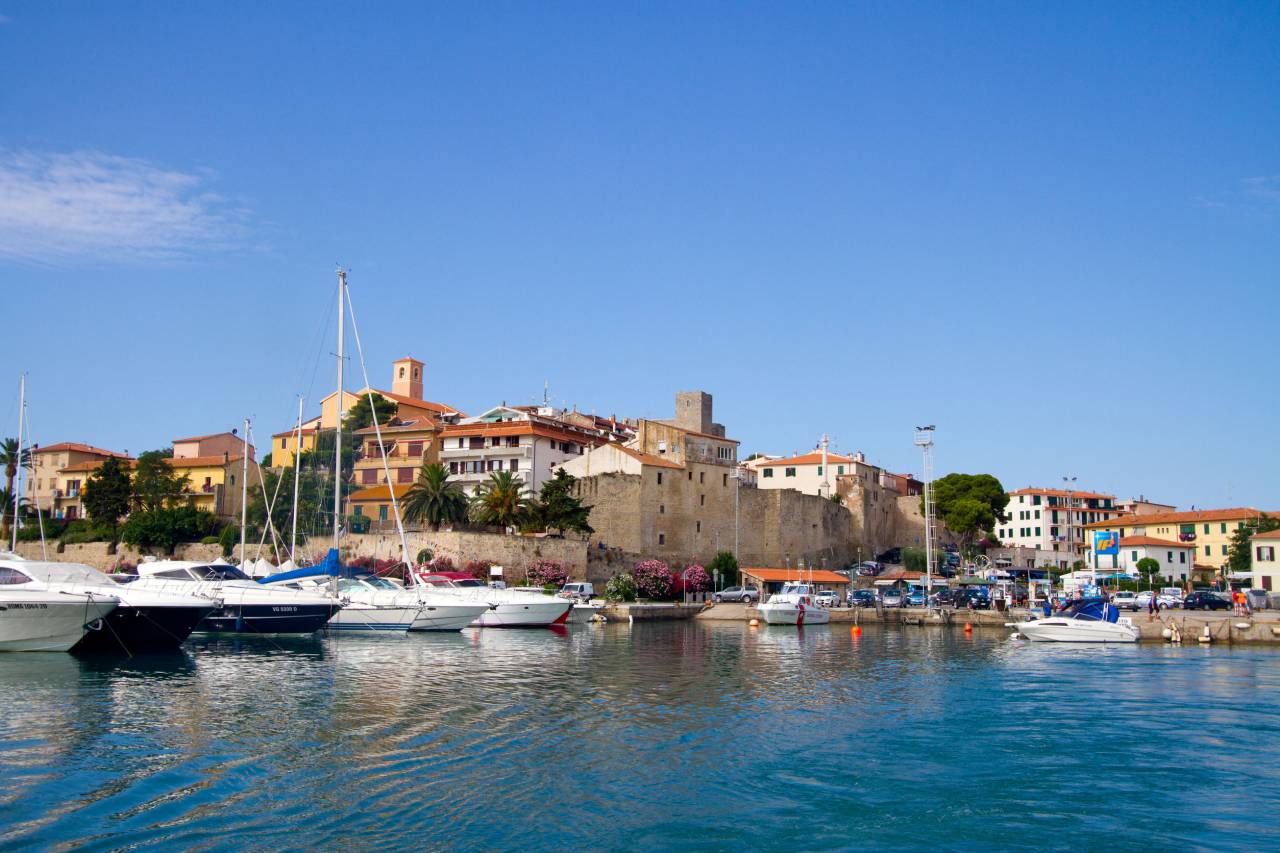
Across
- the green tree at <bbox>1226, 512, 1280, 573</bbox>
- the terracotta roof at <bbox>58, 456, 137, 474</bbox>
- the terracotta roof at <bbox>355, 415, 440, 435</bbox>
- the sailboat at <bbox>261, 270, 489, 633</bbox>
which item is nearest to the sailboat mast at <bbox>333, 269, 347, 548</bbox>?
the sailboat at <bbox>261, 270, 489, 633</bbox>

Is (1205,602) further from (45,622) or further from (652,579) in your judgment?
(45,622)

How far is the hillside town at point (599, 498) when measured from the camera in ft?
182

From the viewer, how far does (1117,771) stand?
51.1ft

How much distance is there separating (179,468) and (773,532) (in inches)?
1642

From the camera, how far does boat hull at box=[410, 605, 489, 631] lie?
37.0 meters

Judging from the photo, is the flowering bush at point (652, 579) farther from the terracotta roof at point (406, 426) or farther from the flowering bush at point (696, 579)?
the terracotta roof at point (406, 426)

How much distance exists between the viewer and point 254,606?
3338 centimetres

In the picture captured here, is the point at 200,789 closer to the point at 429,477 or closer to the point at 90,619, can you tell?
the point at 90,619

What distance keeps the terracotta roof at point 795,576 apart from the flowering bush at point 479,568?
15585mm

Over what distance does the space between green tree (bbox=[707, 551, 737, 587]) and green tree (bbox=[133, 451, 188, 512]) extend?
111 ft

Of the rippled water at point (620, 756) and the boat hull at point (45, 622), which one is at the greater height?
the boat hull at point (45, 622)

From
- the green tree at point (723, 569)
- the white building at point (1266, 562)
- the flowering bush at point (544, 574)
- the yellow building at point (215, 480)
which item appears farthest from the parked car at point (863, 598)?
the yellow building at point (215, 480)

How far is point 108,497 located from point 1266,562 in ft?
229

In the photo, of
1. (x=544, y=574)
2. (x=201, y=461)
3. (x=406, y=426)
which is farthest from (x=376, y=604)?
(x=201, y=461)
